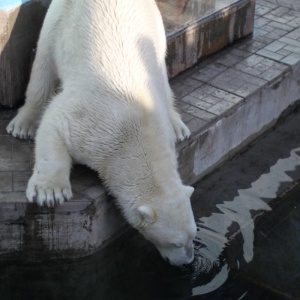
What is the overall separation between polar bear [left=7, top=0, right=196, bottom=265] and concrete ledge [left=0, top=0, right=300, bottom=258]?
0.62ft

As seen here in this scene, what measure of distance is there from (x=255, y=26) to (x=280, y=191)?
1929mm

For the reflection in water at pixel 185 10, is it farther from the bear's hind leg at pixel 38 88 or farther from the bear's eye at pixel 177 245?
the bear's eye at pixel 177 245

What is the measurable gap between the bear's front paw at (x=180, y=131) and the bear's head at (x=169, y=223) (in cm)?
79

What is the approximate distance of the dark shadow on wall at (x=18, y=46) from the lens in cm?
572

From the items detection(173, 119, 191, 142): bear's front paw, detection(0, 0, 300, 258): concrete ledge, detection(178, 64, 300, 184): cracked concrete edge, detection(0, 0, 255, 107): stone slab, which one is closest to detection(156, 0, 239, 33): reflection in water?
detection(0, 0, 255, 107): stone slab

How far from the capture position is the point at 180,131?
18.6 feet

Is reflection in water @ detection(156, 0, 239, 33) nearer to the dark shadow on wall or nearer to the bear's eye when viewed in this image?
the dark shadow on wall

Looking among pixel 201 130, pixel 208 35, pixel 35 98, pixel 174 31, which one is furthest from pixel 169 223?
pixel 208 35

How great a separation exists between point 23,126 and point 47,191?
0.84 m

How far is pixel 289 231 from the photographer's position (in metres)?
5.77

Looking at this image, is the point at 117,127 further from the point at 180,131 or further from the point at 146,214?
the point at 180,131

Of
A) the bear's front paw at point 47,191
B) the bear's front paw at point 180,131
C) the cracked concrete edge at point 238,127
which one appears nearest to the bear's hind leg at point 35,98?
the bear's front paw at point 47,191

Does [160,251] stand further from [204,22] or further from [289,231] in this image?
[204,22]

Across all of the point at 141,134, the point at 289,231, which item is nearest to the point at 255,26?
the point at 289,231
